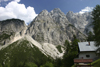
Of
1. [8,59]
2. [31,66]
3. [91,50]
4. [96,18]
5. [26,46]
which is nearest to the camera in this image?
[96,18]

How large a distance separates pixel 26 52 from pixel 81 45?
117m

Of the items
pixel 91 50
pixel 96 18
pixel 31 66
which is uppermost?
pixel 96 18

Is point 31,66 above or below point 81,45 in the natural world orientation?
below

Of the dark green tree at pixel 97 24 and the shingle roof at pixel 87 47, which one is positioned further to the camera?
the shingle roof at pixel 87 47

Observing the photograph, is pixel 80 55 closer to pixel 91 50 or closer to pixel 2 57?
pixel 91 50

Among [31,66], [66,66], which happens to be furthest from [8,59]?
[66,66]

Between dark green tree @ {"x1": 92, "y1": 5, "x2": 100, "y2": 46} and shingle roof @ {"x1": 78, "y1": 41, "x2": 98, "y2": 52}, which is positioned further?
shingle roof @ {"x1": 78, "y1": 41, "x2": 98, "y2": 52}

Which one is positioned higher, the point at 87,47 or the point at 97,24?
the point at 97,24

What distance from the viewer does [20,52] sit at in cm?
13862

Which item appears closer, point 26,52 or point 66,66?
point 66,66

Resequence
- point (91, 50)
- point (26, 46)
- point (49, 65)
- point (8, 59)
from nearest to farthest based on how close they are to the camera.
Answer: point (91, 50)
point (49, 65)
point (8, 59)
point (26, 46)

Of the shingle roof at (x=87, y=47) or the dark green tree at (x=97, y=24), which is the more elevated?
the dark green tree at (x=97, y=24)

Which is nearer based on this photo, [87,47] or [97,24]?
[97,24]

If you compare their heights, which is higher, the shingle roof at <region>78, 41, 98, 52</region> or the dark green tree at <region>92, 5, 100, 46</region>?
the dark green tree at <region>92, 5, 100, 46</region>
